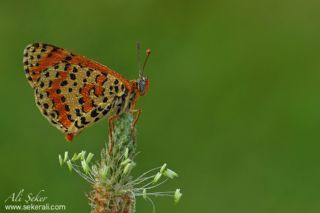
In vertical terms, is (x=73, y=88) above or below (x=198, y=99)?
above

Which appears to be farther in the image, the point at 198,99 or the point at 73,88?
the point at 198,99

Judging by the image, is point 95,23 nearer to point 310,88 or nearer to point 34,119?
point 34,119

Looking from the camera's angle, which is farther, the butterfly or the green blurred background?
the green blurred background

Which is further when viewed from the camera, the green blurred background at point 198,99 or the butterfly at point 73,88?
the green blurred background at point 198,99
